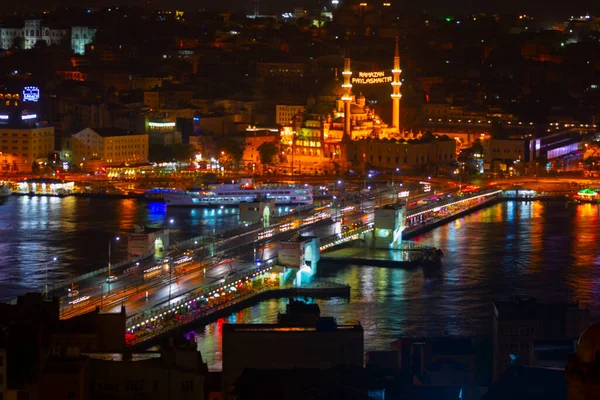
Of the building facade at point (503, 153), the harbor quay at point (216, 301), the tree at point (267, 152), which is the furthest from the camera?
the building facade at point (503, 153)

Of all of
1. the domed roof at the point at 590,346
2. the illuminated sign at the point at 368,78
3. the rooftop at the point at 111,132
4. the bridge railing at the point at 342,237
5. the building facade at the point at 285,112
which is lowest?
the bridge railing at the point at 342,237

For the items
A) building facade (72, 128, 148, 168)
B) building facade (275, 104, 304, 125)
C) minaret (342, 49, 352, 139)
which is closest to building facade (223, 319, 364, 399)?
building facade (72, 128, 148, 168)

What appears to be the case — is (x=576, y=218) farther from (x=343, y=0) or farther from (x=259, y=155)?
(x=343, y=0)

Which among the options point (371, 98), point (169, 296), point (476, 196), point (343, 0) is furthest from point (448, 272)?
point (343, 0)

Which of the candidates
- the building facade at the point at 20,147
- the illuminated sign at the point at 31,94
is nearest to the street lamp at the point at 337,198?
the building facade at the point at 20,147

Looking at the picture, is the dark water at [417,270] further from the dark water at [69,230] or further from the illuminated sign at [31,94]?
the illuminated sign at [31,94]
